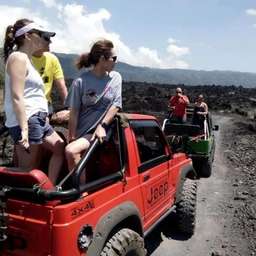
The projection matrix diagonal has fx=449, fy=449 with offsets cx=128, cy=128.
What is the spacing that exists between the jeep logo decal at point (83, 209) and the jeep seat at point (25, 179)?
10.6 inches

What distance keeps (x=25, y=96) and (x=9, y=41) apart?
538mm

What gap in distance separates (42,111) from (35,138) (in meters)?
0.24

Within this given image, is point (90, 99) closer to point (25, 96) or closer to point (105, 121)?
point (105, 121)

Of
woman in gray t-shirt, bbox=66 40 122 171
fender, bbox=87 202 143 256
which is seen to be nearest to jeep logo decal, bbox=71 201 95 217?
fender, bbox=87 202 143 256

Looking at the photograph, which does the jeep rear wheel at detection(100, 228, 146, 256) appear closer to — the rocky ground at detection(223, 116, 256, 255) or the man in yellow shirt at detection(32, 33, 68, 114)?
the man in yellow shirt at detection(32, 33, 68, 114)

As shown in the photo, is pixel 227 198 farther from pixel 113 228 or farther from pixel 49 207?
pixel 49 207

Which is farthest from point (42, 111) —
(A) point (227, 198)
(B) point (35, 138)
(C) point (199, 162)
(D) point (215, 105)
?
(D) point (215, 105)

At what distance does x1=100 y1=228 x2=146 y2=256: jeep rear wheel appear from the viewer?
12.4 feet

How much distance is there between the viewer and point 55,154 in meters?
4.07

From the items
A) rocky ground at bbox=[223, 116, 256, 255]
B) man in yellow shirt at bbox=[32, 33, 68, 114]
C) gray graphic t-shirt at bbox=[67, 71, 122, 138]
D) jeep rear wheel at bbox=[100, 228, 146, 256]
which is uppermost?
man in yellow shirt at bbox=[32, 33, 68, 114]

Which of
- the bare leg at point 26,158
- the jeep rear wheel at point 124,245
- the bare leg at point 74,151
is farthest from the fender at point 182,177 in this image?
the bare leg at point 26,158

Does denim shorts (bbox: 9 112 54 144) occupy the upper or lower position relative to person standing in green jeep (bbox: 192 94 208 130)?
upper

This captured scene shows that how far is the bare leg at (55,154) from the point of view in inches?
158

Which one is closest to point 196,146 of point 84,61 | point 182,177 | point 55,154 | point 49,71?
point 182,177
